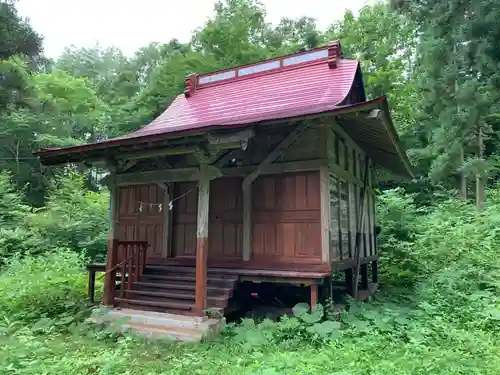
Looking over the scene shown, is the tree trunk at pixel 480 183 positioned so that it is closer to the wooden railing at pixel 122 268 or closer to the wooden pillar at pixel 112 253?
the wooden railing at pixel 122 268

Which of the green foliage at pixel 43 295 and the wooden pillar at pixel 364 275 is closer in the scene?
the green foliage at pixel 43 295

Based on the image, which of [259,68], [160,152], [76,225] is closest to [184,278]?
[160,152]

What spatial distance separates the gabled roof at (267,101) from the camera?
6.11 m

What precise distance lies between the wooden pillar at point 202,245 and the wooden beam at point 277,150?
1.07 m

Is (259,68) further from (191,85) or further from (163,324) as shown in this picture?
(163,324)

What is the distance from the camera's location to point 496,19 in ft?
30.6

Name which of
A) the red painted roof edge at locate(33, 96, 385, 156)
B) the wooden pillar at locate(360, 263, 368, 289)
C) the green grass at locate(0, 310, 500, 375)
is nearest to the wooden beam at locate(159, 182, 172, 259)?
the red painted roof edge at locate(33, 96, 385, 156)

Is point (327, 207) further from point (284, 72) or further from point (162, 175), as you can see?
point (284, 72)

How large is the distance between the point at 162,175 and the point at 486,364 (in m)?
4.89

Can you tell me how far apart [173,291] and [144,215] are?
6.93ft

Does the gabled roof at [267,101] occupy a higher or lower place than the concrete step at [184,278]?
higher

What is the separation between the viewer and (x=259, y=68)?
9586 mm

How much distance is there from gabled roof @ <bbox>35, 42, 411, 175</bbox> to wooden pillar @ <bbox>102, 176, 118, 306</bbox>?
2.50 ft

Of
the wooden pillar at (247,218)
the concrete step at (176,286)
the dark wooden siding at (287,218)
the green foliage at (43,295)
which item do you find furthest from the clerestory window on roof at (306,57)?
the green foliage at (43,295)
